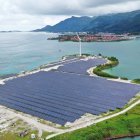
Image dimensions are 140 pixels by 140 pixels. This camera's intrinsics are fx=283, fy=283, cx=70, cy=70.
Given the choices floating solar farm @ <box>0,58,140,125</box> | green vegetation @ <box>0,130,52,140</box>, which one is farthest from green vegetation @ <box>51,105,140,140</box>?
floating solar farm @ <box>0,58,140,125</box>

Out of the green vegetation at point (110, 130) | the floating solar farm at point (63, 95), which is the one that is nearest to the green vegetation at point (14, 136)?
the green vegetation at point (110, 130)

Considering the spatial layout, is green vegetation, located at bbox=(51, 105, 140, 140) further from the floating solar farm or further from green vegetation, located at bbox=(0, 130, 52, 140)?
the floating solar farm

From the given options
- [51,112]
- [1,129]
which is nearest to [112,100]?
[51,112]

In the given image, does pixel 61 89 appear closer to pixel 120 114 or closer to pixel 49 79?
pixel 49 79

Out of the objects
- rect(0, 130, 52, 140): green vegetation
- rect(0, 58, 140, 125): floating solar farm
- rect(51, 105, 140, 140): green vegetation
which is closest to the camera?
rect(51, 105, 140, 140): green vegetation

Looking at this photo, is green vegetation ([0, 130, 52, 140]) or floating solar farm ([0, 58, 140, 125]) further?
floating solar farm ([0, 58, 140, 125])

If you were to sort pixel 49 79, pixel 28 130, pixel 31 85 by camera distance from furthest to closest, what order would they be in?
pixel 49 79 < pixel 31 85 < pixel 28 130
